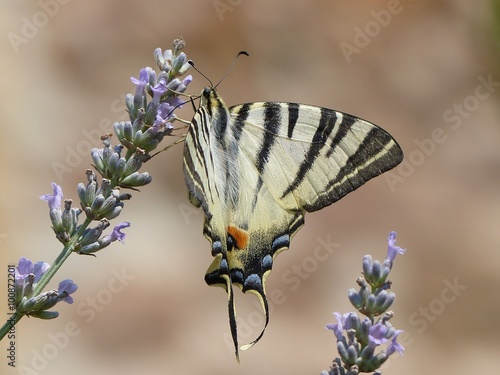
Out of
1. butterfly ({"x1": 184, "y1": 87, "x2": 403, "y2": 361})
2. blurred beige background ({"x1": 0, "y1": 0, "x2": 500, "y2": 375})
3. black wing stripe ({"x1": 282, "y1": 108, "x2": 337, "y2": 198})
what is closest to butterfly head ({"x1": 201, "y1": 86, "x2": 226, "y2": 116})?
butterfly ({"x1": 184, "y1": 87, "x2": 403, "y2": 361})

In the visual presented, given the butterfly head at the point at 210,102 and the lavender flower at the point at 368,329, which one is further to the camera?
the butterfly head at the point at 210,102

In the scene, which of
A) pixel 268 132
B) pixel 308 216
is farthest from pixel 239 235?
pixel 308 216

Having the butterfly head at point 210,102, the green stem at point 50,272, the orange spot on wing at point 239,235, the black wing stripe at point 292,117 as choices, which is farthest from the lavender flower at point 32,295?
the black wing stripe at point 292,117

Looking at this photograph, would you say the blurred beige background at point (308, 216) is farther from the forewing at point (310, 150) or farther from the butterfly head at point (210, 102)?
the butterfly head at point (210, 102)

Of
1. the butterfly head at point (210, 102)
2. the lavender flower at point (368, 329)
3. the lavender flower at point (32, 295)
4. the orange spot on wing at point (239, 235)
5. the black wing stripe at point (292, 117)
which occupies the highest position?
the butterfly head at point (210, 102)

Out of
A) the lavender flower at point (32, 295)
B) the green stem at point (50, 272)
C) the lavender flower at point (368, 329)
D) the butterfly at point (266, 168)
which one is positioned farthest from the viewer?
the butterfly at point (266, 168)

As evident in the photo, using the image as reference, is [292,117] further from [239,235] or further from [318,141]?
[239,235]
